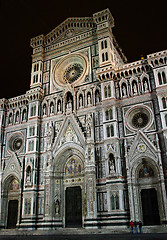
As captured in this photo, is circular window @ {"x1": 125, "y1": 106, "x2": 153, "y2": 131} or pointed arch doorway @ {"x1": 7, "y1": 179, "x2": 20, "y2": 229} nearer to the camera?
circular window @ {"x1": 125, "y1": 106, "x2": 153, "y2": 131}

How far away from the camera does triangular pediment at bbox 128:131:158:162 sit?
20250 mm

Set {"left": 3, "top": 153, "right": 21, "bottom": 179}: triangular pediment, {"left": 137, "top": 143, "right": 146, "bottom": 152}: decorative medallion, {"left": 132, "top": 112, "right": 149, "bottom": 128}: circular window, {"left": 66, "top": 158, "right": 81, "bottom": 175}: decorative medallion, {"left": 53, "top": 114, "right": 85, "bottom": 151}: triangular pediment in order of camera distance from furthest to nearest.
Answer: {"left": 3, "top": 153, "right": 21, "bottom": 179}: triangular pediment → {"left": 53, "top": 114, "right": 85, "bottom": 151}: triangular pediment → {"left": 66, "top": 158, "right": 81, "bottom": 175}: decorative medallion → {"left": 132, "top": 112, "right": 149, "bottom": 128}: circular window → {"left": 137, "top": 143, "right": 146, "bottom": 152}: decorative medallion

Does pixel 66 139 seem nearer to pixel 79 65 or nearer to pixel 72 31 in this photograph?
pixel 79 65

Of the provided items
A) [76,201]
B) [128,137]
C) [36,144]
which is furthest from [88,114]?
[76,201]

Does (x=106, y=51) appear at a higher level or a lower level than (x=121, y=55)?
lower

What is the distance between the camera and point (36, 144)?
25.9 metres

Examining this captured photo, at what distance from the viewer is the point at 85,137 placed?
23812 millimetres

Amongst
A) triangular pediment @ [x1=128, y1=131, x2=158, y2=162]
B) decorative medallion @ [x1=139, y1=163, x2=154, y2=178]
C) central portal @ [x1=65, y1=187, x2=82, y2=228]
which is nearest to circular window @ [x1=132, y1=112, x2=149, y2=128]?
triangular pediment @ [x1=128, y1=131, x2=158, y2=162]

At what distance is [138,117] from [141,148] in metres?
3.19

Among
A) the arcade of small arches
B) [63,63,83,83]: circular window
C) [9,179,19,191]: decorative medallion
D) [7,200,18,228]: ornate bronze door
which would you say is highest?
[63,63,83,83]: circular window

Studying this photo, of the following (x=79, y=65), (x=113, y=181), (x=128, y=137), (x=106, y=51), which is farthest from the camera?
(x=79, y=65)

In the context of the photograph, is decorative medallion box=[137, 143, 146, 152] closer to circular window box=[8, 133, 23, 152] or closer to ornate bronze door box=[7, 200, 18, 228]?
circular window box=[8, 133, 23, 152]

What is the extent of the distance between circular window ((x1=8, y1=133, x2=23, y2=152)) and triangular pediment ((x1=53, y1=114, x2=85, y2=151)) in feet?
18.0

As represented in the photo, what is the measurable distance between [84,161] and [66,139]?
10.3 ft
